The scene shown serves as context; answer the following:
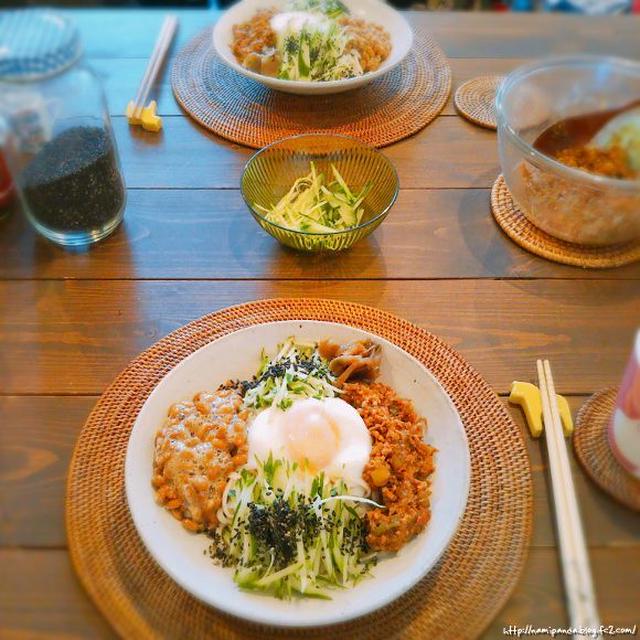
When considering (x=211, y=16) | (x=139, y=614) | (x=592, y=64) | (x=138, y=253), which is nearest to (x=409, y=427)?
(x=139, y=614)

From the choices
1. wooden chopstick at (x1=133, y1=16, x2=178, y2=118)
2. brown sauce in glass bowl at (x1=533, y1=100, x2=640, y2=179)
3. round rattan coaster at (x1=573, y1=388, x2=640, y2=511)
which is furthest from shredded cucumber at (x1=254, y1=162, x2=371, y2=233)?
round rattan coaster at (x1=573, y1=388, x2=640, y2=511)

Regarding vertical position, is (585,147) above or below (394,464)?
above

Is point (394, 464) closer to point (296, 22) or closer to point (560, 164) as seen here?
point (560, 164)

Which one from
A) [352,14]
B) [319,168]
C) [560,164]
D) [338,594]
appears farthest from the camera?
[352,14]

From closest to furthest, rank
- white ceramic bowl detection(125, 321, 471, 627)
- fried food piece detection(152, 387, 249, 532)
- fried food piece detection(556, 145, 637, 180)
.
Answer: white ceramic bowl detection(125, 321, 471, 627)
fried food piece detection(152, 387, 249, 532)
fried food piece detection(556, 145, 637, 180)

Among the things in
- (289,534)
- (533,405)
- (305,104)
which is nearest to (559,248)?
(533,405)

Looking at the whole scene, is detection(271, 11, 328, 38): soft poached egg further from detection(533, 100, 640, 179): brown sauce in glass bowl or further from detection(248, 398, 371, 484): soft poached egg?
detection(248, 398, 371, 484): soft poached egg

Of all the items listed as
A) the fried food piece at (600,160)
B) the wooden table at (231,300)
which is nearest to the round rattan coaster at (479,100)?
the wooden table at (231,300)
